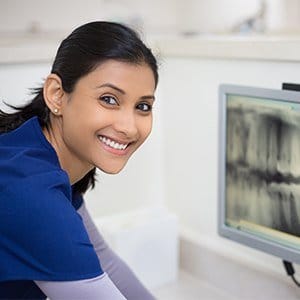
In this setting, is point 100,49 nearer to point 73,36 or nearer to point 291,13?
point 73,36

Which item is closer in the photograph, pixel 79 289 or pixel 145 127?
pixel 79 289

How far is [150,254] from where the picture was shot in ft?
4.34

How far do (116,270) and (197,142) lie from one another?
42 centimetres

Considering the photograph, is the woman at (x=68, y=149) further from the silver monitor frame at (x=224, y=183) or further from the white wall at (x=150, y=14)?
the white wall at (x=150, y=14)

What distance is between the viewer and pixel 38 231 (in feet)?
2.35

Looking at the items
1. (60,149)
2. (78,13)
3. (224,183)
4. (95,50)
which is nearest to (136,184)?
(224,183)

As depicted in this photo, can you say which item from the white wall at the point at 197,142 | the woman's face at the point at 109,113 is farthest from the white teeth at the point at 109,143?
the white wall at the point at 197,142

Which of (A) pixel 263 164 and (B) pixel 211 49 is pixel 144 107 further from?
(B) pixel 211 49

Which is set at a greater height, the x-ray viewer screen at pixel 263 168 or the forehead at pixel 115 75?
the forehead at pixel 115 75

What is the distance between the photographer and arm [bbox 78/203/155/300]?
1057 millimetres

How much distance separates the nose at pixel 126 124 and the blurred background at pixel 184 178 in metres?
0.34

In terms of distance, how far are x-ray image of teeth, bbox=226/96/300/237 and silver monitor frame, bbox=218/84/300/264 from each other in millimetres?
11

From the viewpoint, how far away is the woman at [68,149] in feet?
2.37

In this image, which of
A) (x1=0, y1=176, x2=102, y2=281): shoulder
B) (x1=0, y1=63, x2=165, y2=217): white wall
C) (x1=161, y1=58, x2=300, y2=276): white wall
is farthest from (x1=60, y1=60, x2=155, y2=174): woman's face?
(x1=0, y1=63, x2=165, y2=217): white wall
